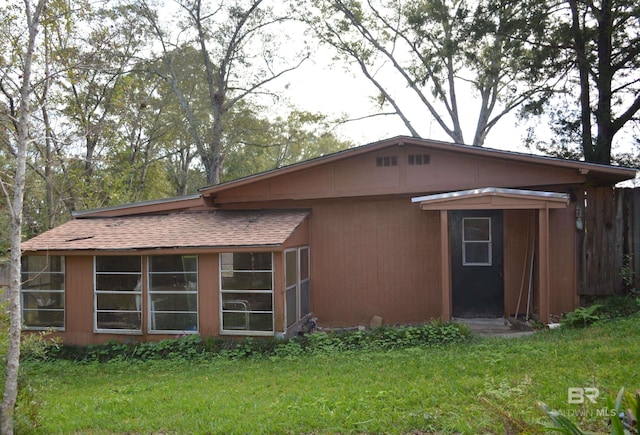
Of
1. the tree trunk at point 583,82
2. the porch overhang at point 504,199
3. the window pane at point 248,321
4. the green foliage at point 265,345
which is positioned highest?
the tree trunk at point 583,82

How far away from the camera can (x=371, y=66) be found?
2353 cm

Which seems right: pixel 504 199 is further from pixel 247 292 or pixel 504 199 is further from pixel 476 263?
pixel 247 292

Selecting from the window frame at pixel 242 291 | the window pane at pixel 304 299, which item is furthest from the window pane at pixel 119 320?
the window pane at pixel 304 299

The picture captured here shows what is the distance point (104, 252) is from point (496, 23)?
42.6ft

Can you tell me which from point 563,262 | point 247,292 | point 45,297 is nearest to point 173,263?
point 247,292

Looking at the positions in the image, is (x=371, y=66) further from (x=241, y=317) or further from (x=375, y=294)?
(x=241, y=317)

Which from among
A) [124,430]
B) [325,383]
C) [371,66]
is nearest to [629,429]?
[325,383]

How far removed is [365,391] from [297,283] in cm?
479

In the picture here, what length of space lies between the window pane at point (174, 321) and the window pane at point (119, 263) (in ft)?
3.67

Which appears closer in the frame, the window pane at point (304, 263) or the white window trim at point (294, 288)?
the white window trim at point (294, 288)

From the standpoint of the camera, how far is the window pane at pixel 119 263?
10.1m

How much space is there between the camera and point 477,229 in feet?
34.9

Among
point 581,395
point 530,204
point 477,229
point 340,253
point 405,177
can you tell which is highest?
point 405,177

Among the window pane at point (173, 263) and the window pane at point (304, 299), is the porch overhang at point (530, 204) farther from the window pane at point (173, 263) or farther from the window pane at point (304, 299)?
the window pane at point (173, 263)
